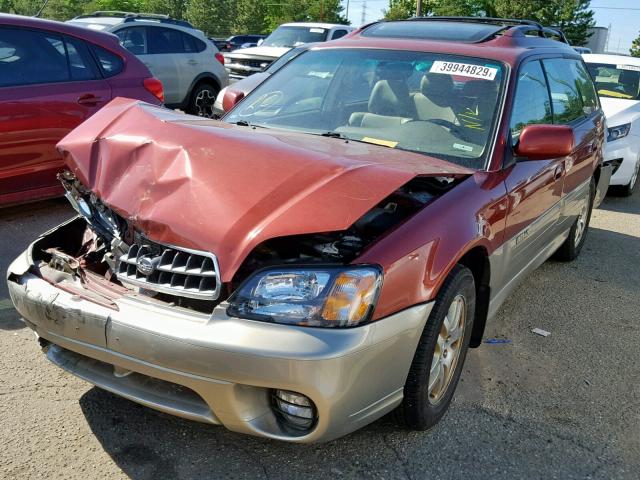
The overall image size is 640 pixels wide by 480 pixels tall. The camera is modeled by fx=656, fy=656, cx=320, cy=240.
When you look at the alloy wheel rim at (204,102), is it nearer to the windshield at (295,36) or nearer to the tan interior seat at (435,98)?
the windshield at (295,36)

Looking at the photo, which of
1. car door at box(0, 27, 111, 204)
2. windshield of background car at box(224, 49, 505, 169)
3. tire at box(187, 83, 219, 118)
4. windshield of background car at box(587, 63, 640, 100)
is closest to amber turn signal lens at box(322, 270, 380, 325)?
windshield of background car at box(224, 49, 505, 169)

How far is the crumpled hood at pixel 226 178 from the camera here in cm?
238

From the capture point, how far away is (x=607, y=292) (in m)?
4.93

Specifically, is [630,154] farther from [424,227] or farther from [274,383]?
[274,383]

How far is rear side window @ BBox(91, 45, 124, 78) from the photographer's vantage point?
5.99 meters

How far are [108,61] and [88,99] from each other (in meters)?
0.54

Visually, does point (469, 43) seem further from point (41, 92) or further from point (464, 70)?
point (41, 92)

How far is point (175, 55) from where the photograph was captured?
11039 mm

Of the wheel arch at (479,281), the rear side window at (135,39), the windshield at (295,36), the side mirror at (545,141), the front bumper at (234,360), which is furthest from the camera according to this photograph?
the windshield at (295,36)

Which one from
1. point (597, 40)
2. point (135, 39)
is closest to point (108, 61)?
point (135, 39)

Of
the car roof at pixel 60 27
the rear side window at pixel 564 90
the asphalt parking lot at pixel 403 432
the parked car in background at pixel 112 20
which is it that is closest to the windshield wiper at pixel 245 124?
the asphalt parking lot at pixel 403 432

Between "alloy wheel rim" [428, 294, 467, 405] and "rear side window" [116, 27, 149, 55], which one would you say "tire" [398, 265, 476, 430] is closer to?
"alloy wheel rim" [428, 294, 467, 405]

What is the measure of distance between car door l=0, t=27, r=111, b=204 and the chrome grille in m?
3.16

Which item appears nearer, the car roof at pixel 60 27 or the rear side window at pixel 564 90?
the rear side window at pixel 564 90
